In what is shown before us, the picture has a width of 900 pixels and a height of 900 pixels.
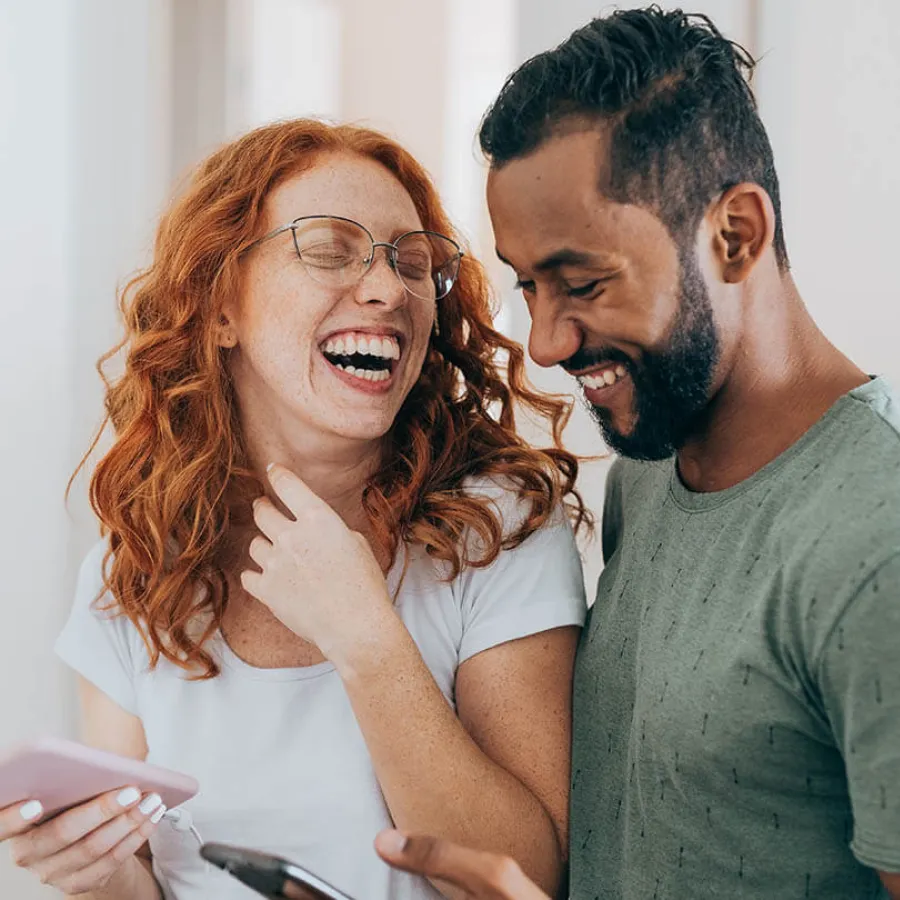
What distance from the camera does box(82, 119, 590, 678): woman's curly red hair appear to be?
4.68ft

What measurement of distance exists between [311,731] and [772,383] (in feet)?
2.13

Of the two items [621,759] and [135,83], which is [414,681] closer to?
[621,759]

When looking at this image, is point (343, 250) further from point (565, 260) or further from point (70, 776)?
point (70, 776)

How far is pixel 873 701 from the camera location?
865 mm

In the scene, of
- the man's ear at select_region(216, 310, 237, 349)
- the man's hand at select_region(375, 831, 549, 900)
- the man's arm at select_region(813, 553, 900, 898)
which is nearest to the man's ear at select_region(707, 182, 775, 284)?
the man's arm at select_region(813, 553, 900, 898)

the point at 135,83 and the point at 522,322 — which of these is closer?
the point at 522,322

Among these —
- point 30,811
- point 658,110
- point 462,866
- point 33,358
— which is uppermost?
point 658,110

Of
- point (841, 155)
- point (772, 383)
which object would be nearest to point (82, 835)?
point (772, 383)

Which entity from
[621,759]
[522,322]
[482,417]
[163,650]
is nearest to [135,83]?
[522,322]

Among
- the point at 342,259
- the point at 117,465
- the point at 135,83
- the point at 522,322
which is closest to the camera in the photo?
the point at 342,259

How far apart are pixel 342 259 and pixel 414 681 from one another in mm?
501

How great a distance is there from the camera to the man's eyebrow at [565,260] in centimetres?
107

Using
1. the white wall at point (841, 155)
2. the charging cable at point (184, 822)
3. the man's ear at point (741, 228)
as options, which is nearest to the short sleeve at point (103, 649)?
the charging cable at point (184, 822)

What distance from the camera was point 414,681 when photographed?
120 cm
